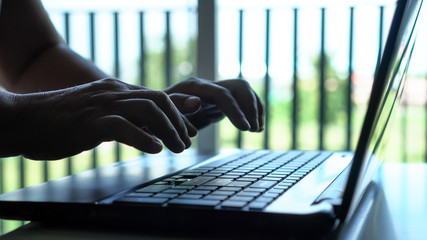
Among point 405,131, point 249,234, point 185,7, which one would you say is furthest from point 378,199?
point 405,131

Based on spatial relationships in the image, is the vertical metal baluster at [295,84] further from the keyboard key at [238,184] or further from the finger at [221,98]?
the keyboard key at [238,184]

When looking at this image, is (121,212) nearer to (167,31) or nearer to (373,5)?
(167,31)

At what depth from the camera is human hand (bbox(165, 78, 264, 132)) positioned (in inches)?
31.5

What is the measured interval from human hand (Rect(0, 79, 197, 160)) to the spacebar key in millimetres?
102

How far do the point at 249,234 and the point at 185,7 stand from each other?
1928 mm

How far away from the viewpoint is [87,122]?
0.52 metres

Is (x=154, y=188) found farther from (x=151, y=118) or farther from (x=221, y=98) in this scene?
(x=221, y=98)

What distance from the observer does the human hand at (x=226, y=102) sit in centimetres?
80

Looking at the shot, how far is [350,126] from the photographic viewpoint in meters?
1.92

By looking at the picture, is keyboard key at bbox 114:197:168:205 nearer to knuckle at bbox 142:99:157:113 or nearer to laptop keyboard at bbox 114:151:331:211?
laptop keyboard at bbox 114:151:331:211

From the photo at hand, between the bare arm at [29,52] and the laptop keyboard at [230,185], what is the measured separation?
43cm

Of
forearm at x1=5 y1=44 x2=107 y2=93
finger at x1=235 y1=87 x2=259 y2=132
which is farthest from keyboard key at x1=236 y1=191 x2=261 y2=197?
forearm at x1=5 y1=44 x2=107 y2=93

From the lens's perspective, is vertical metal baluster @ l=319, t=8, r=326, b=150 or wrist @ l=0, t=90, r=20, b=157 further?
vertical metal baluster @ l=319, t=8, r=326, b=150

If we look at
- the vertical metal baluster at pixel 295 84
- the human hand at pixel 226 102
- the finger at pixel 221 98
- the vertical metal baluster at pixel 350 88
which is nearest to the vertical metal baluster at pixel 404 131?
the vertical metal baluster at pixel 350 88
